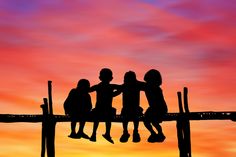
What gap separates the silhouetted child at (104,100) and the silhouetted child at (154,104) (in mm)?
909

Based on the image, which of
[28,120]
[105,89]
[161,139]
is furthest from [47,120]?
[161,139]

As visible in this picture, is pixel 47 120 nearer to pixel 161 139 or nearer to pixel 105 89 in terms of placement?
pixel 105 89

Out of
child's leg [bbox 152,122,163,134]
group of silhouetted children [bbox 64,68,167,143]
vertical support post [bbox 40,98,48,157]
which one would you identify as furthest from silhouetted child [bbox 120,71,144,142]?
vertical support post [bbox 40,98,48,157]

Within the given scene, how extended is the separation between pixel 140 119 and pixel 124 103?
0.62 m

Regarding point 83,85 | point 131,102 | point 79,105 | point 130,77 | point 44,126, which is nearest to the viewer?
point 130,77

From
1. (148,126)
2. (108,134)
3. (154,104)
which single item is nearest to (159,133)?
(148,126)

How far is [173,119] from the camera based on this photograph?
17547 millimetres

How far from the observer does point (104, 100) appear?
17406 mm

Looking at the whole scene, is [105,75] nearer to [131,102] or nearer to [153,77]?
[131,102]

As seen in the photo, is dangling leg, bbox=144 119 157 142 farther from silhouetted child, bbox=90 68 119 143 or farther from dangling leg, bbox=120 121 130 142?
silhouetted child, bbox=90 68 119 143

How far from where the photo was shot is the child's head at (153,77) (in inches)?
679

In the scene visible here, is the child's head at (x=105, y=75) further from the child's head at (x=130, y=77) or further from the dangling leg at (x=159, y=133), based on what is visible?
the dangling leg at (x=159, y=133)

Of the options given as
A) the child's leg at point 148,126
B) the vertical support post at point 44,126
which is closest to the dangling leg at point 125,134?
the child's leg at point 148,126

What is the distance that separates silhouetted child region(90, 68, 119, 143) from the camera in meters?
17.3
